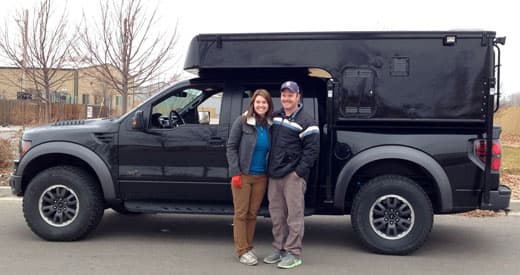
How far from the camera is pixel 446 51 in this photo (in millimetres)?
5172

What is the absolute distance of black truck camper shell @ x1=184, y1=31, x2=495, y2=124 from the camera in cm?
514

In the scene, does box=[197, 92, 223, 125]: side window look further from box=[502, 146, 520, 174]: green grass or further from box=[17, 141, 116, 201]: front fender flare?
box=[502, 146, 520, 174]: green grass

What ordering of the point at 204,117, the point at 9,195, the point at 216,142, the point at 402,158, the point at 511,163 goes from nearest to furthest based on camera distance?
the point at 402,158 → the point at 216,142 → the point at 204,117 → the point at 9,195 → the point at 511,163

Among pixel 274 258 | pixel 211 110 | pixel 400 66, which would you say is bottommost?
pixel 274 258

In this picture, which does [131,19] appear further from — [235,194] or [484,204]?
[484,204]

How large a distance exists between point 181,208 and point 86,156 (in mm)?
1218

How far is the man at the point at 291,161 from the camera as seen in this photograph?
473 cm

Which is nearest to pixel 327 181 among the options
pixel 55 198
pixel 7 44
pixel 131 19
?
pixel 55 198

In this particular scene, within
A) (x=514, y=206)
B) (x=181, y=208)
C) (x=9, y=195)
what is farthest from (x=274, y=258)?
(x=9, y=195)

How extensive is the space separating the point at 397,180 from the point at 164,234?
9.51 ft

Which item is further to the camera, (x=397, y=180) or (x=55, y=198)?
(x=55, y=198)

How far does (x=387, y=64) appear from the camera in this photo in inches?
207

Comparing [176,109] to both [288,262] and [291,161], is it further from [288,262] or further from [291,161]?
[288,262]

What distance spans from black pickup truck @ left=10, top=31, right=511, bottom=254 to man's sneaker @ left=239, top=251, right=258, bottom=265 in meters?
0.60
